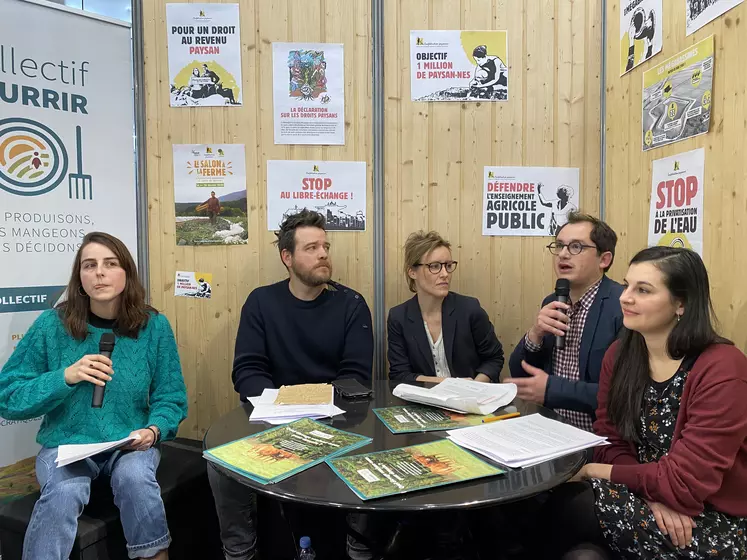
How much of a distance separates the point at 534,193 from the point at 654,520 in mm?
1928

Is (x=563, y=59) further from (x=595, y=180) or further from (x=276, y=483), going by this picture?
(x=276, y=483)

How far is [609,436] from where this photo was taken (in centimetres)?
164

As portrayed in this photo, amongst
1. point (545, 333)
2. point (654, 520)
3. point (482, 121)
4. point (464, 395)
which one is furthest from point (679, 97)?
point (654, 520)

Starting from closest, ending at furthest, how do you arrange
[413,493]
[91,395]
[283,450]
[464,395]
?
[413,493], [283,450], [464,395], [91,395]

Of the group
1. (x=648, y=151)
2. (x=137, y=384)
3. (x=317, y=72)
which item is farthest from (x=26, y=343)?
(x=648, y=151)

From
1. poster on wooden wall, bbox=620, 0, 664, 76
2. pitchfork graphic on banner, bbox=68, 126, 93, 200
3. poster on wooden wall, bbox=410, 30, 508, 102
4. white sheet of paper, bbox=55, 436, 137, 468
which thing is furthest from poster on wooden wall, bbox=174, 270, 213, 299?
poster on wooden wall, bbox=620, 0, 664, 76

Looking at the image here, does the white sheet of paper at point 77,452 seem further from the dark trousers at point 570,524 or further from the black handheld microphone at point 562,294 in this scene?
the black handheld microphone at point 562,294

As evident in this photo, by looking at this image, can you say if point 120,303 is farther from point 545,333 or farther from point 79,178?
point 545,333

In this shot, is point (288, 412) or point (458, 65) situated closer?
point (288, 412)

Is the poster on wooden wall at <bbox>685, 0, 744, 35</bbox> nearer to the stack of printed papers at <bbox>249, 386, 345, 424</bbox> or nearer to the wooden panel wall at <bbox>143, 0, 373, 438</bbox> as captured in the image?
the wooden panel wall at <bbox>143, 0, 373, 438</bbox>

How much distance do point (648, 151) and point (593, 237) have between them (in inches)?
25.2

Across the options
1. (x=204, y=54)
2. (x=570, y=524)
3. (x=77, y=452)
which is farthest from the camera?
(x=204, y=54)

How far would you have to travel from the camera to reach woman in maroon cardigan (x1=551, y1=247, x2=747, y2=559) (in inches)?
52.7

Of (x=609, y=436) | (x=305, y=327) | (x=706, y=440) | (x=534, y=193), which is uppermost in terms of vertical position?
(x=534, y=193)
